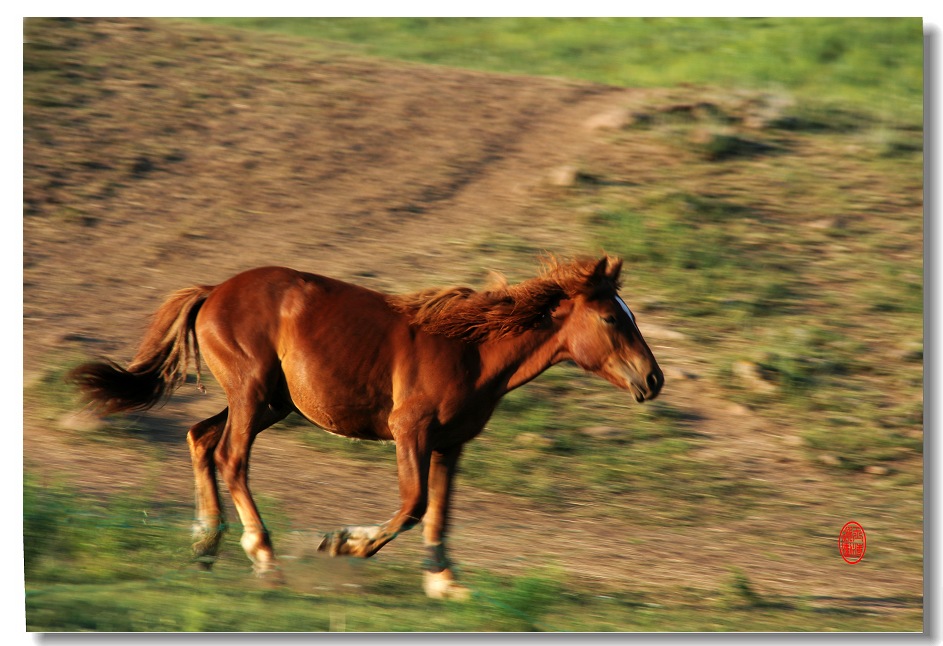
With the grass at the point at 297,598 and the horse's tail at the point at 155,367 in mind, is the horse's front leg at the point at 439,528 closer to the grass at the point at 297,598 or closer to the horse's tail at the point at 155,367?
the grass at the point at 297,598

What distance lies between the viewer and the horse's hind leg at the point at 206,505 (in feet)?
19.5

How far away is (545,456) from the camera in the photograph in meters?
8.60

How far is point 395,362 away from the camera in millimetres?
5812

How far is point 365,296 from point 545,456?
3.03 m

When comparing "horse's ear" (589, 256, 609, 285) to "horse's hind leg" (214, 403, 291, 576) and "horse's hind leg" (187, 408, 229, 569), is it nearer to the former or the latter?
"horse's hind leg" (214, 403, 291, 576)

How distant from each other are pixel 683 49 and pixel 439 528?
627 cm

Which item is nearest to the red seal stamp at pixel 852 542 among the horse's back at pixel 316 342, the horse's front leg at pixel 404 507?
the horse's front leg at pixel 404 507

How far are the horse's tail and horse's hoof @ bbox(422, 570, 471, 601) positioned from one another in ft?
5.32

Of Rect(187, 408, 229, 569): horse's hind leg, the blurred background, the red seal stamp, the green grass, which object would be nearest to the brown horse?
Rect(187, 408, 229, 569): horse's hind leg

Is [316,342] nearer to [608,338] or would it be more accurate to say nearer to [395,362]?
[395,362]

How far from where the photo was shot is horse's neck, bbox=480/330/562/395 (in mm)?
5867

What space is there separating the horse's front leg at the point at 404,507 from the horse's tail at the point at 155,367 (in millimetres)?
1209

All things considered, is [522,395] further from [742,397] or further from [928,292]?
[928,292]
